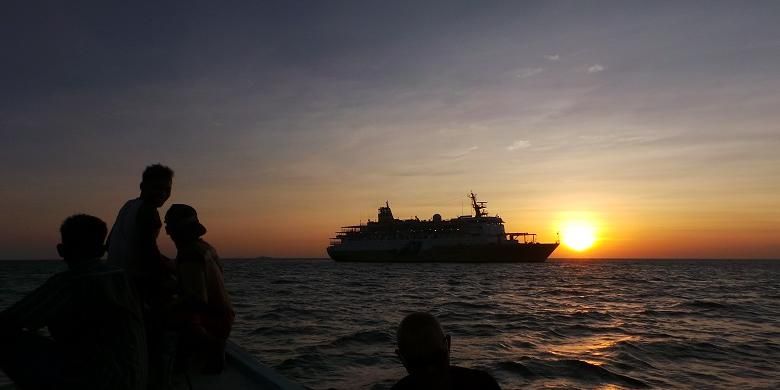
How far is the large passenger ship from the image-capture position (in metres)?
77.3

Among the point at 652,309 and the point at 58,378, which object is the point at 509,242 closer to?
the point at 652,309

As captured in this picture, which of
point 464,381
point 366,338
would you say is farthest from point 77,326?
point 366,338

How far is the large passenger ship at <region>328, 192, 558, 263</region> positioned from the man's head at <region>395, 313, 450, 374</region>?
75.5 meters

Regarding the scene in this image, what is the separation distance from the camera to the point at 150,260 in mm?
3186

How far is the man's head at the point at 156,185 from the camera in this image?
10.7 feet

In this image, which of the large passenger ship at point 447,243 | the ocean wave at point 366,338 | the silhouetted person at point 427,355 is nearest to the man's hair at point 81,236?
the silhouetted person at point 427,355

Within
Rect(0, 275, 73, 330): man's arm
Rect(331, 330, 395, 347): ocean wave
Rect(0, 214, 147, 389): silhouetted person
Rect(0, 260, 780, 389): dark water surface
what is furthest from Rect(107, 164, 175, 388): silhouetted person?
Rect(331, 330, 395, 347): ocean wave

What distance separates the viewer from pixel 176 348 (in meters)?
3.30

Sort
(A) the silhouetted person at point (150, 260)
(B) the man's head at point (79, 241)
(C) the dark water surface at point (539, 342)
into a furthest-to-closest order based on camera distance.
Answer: (C) the dark water surface at point (539, 342)
(A) the silhouetted person at point (150, 260)
(B) the man's head at point (79, 241)

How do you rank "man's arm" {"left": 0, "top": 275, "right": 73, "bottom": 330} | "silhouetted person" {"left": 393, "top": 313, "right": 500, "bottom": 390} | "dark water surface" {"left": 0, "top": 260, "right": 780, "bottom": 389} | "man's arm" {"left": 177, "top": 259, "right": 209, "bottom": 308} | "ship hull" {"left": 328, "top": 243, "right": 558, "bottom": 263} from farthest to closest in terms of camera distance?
"ship hull" {"left": 328, "top": 243, "right": 558, "bottom": 263} < "dark water surface" {"left": 0, "top": 260, "right": 780, "bottom": 389} < "man's arm" {"left": 177, "top": 259, "right": 209, "bottom": 308} < "man's arm" {"left": 0, "top": 275, "right": 73, "bottom": 330} < "silhouetted person" {"left": 393, "top": 313, "right": 500, "bottom": 390}

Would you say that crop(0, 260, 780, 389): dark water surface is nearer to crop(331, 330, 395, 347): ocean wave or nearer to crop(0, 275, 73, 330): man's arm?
crop(331, 330, 395, 347): ocean wave

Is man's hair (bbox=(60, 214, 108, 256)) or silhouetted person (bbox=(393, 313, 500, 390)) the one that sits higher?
man's hair (bbox=(60, 214, 108, 256))

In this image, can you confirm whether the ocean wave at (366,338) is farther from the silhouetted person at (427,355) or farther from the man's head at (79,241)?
the silhouetted person at (427,355)

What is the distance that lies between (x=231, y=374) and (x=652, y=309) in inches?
704
